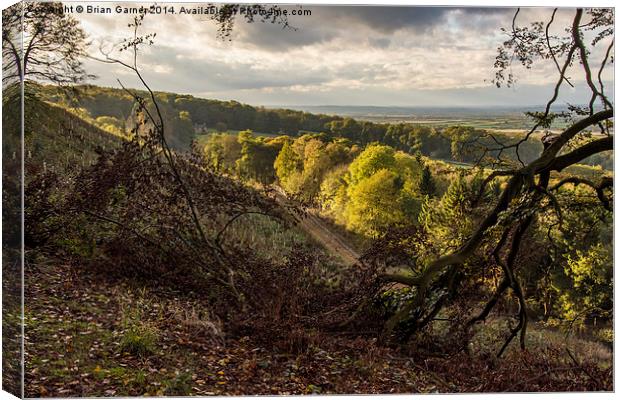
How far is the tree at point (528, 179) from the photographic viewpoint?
273 inches

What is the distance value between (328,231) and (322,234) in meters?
0.07

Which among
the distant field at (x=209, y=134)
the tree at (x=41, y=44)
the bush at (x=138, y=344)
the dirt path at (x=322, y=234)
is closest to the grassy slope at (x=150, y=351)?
the bush at (x=138, y=344)

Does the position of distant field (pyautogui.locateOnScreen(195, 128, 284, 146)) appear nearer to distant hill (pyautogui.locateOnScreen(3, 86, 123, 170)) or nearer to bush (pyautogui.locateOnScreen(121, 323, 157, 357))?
distant hill (pyautogui.locateOnScreen(3, 86, 123, 170))

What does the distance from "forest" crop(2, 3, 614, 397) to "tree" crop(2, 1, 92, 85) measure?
2cm

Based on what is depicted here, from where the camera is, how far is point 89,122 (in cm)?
683

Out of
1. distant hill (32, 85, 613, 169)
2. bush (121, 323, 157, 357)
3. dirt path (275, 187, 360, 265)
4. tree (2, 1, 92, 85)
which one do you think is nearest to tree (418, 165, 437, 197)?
distant hill (32, 85, 613, 169)

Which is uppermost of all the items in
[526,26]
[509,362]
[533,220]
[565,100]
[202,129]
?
[526,26]

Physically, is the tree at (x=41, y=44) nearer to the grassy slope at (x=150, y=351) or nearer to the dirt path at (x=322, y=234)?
the grassy slope at (x=150, y=351)

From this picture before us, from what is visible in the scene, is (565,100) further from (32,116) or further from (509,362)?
(32,116)

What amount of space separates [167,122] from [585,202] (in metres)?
4.41

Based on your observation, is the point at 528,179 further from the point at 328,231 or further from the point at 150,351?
the point at 150,351

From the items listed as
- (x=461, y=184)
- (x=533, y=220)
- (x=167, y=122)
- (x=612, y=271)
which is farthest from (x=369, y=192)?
(x=612, y=271)

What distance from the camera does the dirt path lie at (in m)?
7.11

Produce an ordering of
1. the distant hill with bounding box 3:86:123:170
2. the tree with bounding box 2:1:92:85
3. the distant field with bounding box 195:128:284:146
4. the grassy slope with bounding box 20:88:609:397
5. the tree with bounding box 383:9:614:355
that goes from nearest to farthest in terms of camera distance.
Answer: the grassy slope with bounding box 20:88:609:397 < the tree with bounding box 2:1:92:85 < the distant hill with bounding box 3:86:123:170 < the tree with bounding box 383:9:614:355 < the distant field with bounding box 195:128:284:146
